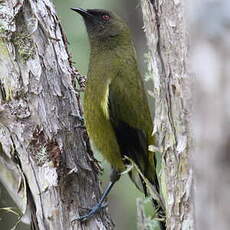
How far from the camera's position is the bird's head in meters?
4.75

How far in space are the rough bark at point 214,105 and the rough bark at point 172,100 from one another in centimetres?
118

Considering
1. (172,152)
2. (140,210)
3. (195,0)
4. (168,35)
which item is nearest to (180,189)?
(172,152)

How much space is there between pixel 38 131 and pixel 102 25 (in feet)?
4.71

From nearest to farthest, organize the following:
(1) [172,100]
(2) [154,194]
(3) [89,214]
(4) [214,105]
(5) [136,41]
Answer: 1. (4) [214,105]
2. (1) [172,100]
3. (2) [154,194]
4. (3) [89,214]
5. (5) [136,41]

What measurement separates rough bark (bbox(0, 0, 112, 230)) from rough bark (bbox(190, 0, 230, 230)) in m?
2.41

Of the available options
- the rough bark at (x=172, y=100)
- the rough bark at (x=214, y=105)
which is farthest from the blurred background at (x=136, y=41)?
the rough bark at (x=214, y=105)

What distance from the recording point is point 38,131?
3.66 meters

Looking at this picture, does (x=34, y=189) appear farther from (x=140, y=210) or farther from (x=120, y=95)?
(x=120, y=95)

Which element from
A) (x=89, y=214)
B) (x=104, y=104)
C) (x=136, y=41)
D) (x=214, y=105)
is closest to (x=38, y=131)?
(x=89, y=214)

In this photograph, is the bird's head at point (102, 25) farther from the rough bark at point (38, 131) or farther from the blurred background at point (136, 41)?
the blurred background at point (136, 41)

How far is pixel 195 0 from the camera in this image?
1.32 metres

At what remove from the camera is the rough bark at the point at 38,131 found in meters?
3.64

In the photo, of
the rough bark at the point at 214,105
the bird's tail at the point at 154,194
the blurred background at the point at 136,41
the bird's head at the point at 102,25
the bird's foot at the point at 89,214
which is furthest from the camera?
the blurred background at the point at 136,41

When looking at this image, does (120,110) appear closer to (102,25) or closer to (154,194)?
(102,25)
